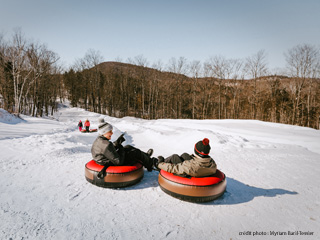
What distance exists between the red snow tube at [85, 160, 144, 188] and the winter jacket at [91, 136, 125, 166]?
124 mm

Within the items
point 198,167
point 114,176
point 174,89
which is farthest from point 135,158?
point 174,89

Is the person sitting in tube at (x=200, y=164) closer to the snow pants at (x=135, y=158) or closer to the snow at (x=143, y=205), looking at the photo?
the snow at (x=143, y=205)

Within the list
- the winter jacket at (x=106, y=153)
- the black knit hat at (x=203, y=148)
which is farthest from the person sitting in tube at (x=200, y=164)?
the winter jacket at (x=106, y=153)

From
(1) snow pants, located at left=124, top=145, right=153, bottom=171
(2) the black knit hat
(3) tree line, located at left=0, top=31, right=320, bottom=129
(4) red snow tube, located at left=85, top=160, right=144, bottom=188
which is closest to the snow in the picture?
(4) red snow tube, located at left=85, top=160, right=144, bottom=188

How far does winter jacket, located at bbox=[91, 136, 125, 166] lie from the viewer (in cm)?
347

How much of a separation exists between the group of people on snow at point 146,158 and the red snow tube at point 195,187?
13cm

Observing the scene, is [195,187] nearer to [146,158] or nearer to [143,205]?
[143,205]

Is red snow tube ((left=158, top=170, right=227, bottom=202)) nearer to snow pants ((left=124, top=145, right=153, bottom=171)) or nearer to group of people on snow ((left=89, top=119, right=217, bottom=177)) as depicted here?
group of people on snow ((left=89, top=119, right=217, bottom=177))

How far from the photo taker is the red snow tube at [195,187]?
9.91 feet

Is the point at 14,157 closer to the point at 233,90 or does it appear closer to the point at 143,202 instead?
the point at 143,202

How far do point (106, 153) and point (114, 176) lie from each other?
53cm

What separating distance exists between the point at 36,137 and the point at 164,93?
2659 centimetres

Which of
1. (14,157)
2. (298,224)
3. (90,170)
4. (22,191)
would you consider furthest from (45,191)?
(298,224)

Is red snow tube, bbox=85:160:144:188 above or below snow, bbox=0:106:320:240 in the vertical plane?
above
